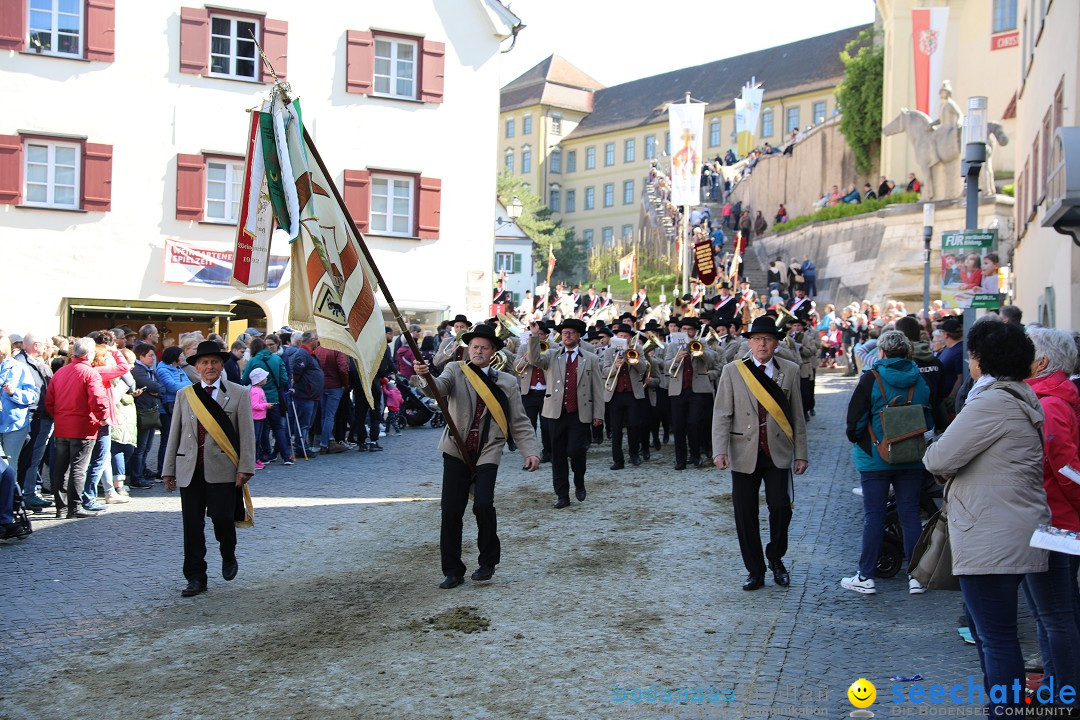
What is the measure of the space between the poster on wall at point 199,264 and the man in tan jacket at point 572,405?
42.7 ft

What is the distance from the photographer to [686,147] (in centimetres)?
2920

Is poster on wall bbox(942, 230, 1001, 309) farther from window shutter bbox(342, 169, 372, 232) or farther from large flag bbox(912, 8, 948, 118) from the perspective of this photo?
large flag bbox(912, 8, 948, 118)

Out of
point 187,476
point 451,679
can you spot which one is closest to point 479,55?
point 187,476

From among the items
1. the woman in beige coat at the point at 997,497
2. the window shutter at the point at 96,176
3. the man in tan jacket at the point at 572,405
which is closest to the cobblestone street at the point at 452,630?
the man in tan jacket at the point at 572,405

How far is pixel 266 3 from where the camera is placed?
2459cm

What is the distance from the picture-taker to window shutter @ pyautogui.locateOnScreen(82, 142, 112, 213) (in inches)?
911

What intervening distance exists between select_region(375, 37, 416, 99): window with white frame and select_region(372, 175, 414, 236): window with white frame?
2056 millimetres

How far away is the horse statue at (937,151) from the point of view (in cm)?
3084

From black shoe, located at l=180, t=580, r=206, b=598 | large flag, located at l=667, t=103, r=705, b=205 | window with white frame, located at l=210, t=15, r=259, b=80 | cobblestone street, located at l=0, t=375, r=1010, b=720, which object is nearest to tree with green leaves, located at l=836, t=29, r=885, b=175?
large flag, located at l=667, t=103, r=705, b=205

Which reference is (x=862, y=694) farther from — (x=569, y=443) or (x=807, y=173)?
(x=807, y=173)

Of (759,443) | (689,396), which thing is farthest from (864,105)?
(759,443)

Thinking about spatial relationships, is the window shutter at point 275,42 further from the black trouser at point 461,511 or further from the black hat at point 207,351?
the black trouser at point 461,511

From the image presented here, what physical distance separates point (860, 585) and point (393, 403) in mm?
11732

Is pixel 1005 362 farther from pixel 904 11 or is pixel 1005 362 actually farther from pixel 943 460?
pixel 904 11
